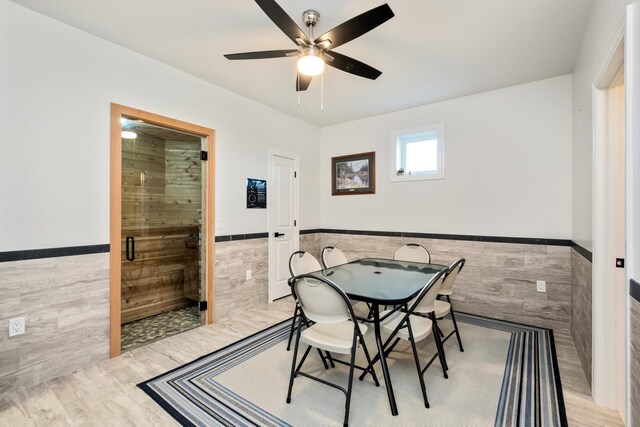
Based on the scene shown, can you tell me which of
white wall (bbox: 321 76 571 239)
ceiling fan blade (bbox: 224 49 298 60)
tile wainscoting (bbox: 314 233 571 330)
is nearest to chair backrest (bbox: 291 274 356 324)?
ceiling fan blade (bbox: 224 49 298 60)

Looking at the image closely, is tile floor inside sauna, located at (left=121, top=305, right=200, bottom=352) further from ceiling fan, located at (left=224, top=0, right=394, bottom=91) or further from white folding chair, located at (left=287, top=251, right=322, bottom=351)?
ceiling fan, located at (left=224, top=0, right=394, bottom=91)

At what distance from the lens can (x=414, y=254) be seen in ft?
11.1

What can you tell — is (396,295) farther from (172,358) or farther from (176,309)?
(176,309)

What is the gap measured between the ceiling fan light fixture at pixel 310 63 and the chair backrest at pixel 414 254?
2224 mm

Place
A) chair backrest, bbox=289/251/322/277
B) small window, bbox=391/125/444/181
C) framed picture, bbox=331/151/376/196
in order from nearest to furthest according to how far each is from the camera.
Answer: chair backrest, bbox=289/251/322/277 → small window, bbox=391/125/444/181 → framed picture, bbox=331/151/376/196

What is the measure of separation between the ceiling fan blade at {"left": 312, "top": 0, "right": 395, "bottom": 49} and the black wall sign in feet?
7.22

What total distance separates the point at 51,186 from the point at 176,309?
224 centimetres

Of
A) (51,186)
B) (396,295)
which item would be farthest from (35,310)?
(396,295)

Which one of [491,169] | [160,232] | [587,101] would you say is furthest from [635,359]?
[160,232]

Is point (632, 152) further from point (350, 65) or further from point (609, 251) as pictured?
point (350, 65)

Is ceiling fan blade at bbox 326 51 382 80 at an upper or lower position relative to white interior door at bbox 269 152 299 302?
upper

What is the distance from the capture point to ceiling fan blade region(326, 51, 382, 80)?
217 cm

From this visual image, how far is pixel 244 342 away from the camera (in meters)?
2.87

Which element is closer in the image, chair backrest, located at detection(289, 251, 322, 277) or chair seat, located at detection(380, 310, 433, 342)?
chair seat, located at detection(380, 310, 433, 342)
